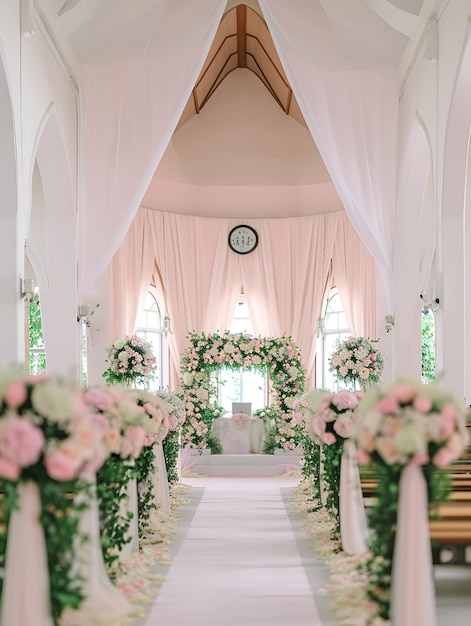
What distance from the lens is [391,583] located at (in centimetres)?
399

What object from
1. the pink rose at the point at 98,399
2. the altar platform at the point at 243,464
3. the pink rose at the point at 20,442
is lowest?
the altar platform at the point at 243,464

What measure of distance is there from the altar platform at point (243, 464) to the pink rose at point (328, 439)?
665 centimetres

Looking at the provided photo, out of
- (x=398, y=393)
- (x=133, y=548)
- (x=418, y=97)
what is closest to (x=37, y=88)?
(x=418, y=97)

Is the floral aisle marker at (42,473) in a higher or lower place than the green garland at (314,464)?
higher

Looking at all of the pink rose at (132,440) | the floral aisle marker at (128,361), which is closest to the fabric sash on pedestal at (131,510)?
the pink rose at (132,440)

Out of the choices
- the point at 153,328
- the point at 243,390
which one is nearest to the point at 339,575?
the point at 153,328

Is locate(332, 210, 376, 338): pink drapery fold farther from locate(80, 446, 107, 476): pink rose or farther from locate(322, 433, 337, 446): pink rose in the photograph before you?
locate(80, 446, 107, 476): pink rose

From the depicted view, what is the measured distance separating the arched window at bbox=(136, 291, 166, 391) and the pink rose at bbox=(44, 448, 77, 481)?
13.3 meters

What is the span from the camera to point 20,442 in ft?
11.3

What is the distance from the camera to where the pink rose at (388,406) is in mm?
3889

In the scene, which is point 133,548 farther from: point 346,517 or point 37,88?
point 37,88

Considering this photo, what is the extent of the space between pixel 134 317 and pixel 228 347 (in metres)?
2.67

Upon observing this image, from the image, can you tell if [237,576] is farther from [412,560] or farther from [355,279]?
[355,279]

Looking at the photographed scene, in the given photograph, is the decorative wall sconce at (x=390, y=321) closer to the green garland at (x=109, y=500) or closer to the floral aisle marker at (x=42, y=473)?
the green garland at (x=109, y=500)
